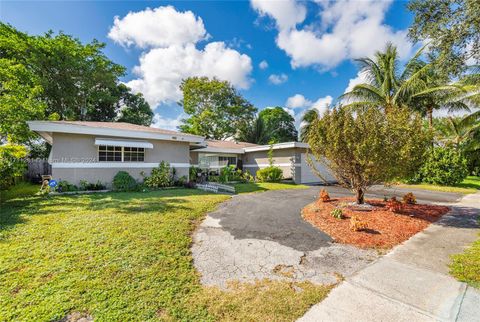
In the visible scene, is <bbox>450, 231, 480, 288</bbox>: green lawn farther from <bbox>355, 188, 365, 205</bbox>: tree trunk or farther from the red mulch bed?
<bbox>355, 188, 365, 205</bbox>: tree trunk

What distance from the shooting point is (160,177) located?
12305 mm

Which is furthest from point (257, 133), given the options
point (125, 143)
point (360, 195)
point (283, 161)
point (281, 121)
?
point (360, 195)

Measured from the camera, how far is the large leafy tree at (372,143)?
21.4 feet

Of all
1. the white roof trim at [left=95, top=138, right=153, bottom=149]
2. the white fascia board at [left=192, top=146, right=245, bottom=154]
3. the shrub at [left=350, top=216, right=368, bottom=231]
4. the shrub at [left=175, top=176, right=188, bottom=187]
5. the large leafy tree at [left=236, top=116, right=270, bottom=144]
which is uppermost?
the large leafy tree at [left=236, top=116, right=270, bottom=144]

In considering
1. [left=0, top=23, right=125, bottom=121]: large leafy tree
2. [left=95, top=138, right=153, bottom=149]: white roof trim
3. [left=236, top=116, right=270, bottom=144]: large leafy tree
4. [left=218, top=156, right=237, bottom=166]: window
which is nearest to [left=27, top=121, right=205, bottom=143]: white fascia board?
[left=95, top=138, right=153, bottom=149]: white roof trim

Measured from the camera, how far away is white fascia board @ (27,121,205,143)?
31.1ft

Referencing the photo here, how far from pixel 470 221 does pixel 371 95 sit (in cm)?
1303

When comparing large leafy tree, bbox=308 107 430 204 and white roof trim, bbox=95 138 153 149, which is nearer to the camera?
large leafy tree, bbox=308 107 430 204

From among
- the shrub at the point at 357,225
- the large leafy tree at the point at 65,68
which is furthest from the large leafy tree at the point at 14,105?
the shrub at the point at 357,225

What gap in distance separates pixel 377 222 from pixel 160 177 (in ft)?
35.3

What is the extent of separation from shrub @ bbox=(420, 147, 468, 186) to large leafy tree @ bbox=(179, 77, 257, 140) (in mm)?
22931

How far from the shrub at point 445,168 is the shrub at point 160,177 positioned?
56.8ft

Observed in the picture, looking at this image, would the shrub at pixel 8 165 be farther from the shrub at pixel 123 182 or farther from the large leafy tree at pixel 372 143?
the large leafy tree at pixel 372 143

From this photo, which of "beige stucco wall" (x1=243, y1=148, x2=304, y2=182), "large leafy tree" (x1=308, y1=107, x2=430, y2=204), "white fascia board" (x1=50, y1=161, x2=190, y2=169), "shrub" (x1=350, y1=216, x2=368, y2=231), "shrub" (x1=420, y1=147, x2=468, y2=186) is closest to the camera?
"shrub" (x1=350, y1=216, x2=368, y2=231)
